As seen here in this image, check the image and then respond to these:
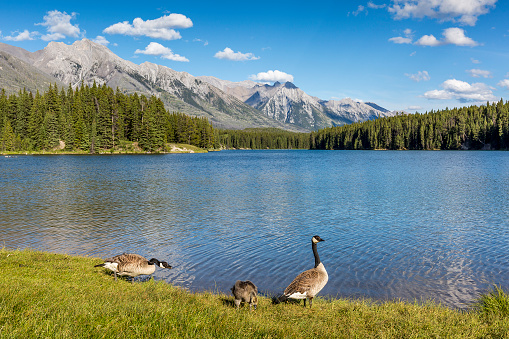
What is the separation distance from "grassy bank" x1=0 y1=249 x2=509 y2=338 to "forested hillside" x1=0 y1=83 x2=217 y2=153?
145210 millimetres

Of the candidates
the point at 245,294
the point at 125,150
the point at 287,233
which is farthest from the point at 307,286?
the point at 125,150

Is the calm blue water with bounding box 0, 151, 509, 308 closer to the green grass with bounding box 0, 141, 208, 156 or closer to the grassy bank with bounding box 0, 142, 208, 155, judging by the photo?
the green grass with bounding box 0, 141, 208, 156

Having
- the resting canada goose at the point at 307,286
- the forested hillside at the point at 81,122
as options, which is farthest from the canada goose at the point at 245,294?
the forested hillside at the point at 81,122

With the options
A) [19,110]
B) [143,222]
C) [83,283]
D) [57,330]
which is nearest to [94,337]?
[57,330]

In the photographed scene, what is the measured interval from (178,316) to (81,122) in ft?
517

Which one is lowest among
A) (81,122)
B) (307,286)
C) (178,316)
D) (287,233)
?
(287,233)

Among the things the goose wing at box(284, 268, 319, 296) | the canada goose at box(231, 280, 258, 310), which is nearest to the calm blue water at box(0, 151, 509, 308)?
the goose wing at box(284, 268, 319, 296)

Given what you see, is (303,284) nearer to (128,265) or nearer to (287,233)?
(128,265)

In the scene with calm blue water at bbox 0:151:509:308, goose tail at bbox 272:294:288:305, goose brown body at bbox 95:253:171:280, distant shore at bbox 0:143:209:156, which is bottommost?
calm blue water at bbox 0:151:509:308

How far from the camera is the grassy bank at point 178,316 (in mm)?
6906

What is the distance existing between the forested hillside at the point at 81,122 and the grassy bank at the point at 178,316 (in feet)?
476

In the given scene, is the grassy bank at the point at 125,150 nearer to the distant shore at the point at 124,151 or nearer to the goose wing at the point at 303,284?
the distant shore at the point at 124,151

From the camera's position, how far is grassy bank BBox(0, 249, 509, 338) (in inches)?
272

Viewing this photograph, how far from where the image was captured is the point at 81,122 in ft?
477
